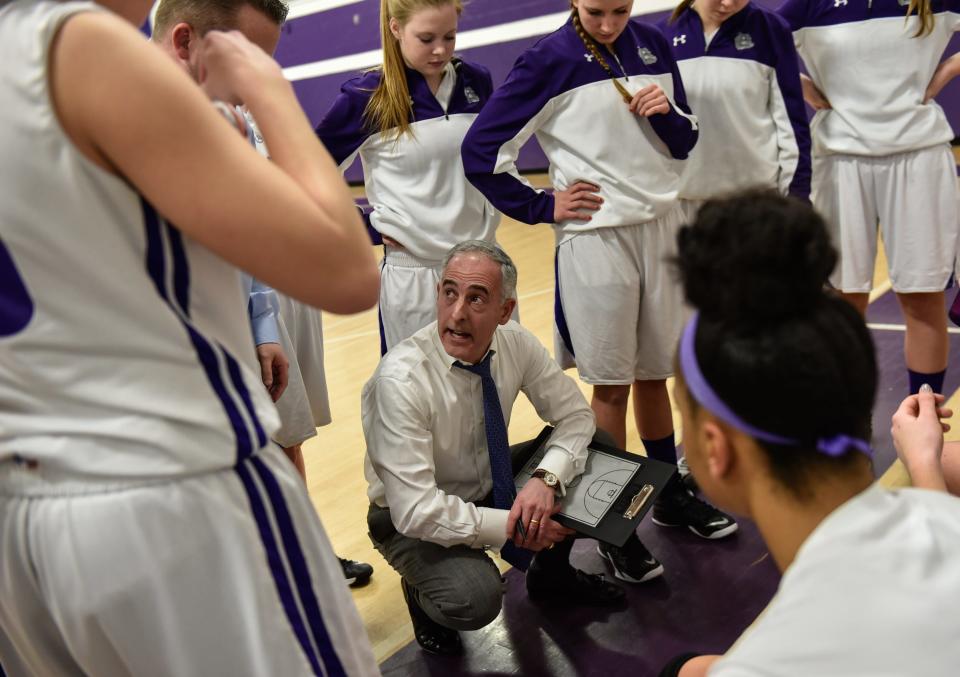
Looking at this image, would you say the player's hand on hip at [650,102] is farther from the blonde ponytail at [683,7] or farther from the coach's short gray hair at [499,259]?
the blonde ponytail at [683,7]

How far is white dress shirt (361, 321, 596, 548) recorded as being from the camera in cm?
265

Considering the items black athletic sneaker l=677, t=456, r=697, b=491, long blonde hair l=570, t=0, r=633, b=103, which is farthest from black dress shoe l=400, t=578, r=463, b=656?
long blonde hair l=570, t=0, r=633, b=103

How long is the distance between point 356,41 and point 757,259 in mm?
11349

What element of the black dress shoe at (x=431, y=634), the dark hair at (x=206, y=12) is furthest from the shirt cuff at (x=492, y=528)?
the dark hair at (x=206, y=12)

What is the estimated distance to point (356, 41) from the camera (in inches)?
463

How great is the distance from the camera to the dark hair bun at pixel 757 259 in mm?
1150

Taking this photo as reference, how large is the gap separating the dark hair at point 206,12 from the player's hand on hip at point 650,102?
1570 millimetres

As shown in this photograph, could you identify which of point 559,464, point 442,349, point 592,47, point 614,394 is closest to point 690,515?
point 614,394

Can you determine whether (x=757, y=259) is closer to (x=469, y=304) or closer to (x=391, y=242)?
(x=469, y=304)

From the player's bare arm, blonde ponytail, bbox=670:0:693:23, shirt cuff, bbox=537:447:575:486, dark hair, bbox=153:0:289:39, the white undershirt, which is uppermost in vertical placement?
dark hair, bbox=153:0:289:39

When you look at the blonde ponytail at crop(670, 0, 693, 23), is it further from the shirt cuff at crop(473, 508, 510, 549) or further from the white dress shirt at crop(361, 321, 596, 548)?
the shirt cuff at crop(473, 508, 510, 549)

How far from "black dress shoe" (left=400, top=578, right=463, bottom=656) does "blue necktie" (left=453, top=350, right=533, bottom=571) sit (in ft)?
0.97

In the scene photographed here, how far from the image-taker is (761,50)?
3.53 m

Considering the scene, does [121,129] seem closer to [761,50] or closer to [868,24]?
[761,50]
